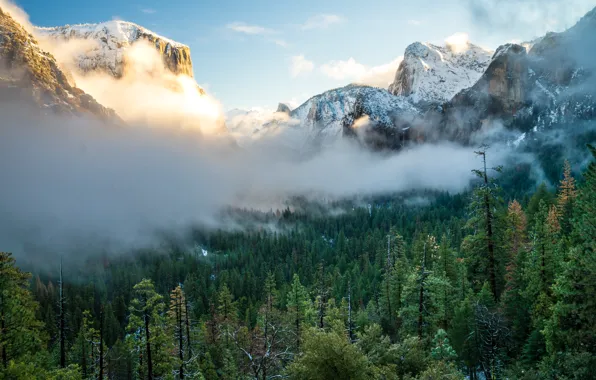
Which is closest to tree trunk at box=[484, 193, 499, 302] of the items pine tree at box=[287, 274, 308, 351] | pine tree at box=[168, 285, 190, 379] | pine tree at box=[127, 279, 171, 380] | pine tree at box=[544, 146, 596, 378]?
pine tree at box=[544, 146, 596, 378]

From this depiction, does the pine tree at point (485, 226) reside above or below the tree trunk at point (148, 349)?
above

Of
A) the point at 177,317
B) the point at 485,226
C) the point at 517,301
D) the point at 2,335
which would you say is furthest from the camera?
the point at 177,317

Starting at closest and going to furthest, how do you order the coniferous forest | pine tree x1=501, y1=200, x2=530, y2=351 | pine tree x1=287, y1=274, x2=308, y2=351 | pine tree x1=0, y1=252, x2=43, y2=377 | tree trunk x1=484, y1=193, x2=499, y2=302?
the coniferous forest < pine tree x1=0, y1=252, x2=43, y2=377 < pine tree x1=501, y1=200, x2=530, y2=351 < tree trunk x1=484, y1=193, x2=499, y2=302 < pine tree x1=287, y1=274, x2=308, y2=351

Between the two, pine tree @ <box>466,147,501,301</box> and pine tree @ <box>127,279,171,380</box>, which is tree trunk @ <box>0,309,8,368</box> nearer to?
pine tree @ <box>127,279,171,380</box>

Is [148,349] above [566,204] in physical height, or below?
below

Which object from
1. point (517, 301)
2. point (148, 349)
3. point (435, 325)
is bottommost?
point (435, 325)

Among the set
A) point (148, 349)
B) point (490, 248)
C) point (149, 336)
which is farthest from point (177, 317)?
point (490, 248)

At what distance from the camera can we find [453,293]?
36594 millimetres

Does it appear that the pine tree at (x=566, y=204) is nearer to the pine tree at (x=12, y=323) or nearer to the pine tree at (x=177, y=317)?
the pine tree at (x=177, y=317)

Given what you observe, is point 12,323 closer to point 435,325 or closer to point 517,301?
point 435,325

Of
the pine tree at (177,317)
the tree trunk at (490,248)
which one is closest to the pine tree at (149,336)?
the pine tree at (177,317)

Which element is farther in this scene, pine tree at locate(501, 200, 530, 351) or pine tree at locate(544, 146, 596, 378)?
pine tree at locate(501, 200, 530, 351)

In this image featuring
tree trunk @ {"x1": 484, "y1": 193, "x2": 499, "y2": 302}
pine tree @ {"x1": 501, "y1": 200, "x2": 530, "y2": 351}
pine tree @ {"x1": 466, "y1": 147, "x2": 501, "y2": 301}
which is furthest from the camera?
tree trunk @ {"x1": 484, "y1": 193, "x2": 499, "y2": 302}

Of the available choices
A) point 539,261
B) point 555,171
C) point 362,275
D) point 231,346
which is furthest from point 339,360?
point 555,171
